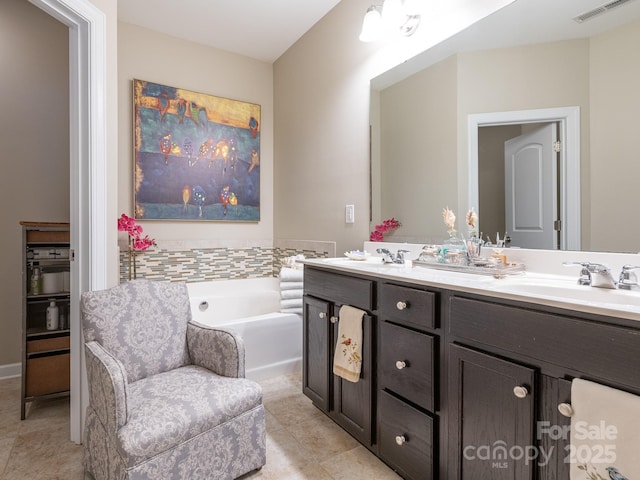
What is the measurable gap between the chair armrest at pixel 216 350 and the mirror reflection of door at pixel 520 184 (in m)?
1.33

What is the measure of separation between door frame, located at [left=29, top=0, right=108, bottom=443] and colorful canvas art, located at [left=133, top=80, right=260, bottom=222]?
3.87 ft

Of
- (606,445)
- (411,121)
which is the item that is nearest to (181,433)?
(606,445)

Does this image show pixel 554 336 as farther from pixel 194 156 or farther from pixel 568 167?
pixel 194 156

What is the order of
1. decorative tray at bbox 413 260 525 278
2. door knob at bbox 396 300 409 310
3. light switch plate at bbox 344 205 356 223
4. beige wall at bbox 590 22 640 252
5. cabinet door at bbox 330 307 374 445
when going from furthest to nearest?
light switch plate at bbox 344 205 356 223, cabinet door at bbox 330 307 374 445, decorative tray at bbox 413 260 525 278, door knob at bbox 396 300 409 310, beige wall at bbox 590 22 640 252

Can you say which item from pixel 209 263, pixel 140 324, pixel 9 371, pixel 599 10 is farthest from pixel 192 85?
pixel 599 10

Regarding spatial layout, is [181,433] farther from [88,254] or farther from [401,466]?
[88,254]

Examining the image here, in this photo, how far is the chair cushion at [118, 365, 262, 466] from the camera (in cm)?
119

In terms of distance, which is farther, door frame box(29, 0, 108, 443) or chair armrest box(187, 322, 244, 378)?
door frame box(29, 0, 108, 443)

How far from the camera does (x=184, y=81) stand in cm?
315

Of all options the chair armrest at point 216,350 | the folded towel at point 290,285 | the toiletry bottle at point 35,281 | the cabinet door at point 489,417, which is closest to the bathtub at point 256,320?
the folded towel at point 290,285

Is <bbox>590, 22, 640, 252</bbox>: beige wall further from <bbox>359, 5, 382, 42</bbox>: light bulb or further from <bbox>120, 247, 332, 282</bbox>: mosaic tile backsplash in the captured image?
<bbox>120, 247, 332, 282</bbox>: mosaic tile backsplash

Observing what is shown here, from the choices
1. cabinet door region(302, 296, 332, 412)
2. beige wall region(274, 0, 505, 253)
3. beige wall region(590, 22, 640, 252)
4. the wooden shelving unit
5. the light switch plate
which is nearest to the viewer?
beige wall region(590, 22, 640, 252)

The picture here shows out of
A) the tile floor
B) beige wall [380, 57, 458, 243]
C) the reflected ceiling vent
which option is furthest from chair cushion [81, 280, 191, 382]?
the reflected ceiling vent

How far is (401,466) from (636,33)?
1.87m
